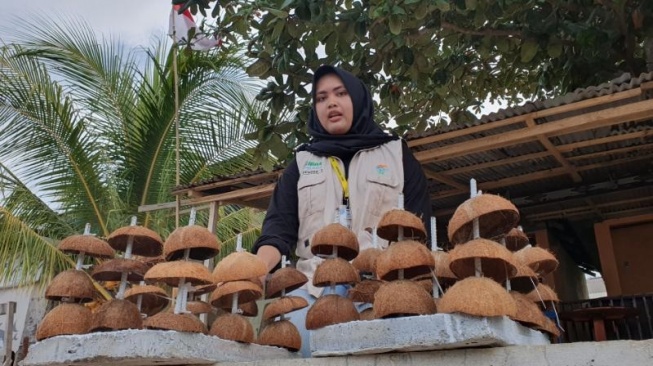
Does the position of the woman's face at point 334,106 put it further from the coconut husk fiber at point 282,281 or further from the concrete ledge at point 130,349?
the concrete ledge at point 130,349

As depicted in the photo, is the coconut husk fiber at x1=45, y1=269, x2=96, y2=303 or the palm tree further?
the palm tree

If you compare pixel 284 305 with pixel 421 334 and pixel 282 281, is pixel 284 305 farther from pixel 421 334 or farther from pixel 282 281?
pixel 421 334

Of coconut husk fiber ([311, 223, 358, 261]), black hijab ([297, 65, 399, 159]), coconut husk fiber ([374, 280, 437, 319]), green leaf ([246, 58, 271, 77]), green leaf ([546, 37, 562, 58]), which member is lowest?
coconut husk fiber ([374, 280, 437, 319])

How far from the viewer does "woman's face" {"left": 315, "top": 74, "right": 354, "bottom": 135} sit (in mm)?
2861

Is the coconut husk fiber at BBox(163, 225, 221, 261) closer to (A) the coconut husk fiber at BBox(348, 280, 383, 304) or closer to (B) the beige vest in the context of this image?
(A) the coconut husk fiber at BBox(348, 280, 383, 304)

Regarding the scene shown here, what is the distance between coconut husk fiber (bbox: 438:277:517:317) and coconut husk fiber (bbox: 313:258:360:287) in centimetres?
47

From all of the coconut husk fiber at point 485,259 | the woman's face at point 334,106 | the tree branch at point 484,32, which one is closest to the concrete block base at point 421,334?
the coconut husk fiber at point 485,259

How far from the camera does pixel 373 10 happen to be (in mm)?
3834

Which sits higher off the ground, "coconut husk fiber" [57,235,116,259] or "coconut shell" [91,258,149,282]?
"coconut husk fiber" [57,235,116,259]

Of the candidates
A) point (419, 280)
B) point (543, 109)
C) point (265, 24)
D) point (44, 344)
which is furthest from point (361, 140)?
point (265, 24)

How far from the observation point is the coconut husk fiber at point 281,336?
1.95 meters

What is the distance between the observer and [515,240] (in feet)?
6.17

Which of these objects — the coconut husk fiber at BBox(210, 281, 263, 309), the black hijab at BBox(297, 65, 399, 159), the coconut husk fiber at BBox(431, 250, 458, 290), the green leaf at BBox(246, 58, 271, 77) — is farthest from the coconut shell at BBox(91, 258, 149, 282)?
the green leaf at BBox(246, 58, 271, 77)

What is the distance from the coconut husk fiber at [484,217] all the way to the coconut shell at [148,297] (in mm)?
1028
